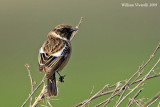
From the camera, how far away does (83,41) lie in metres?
17.0

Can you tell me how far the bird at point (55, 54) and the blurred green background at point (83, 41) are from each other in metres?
4.45

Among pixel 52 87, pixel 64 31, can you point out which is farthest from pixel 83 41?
pixel 52 87

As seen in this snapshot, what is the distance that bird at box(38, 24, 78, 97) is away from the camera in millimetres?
5544

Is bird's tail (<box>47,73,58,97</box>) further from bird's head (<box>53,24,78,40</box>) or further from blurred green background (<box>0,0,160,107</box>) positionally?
blurred green background (<box>0,0,160,107</box>)

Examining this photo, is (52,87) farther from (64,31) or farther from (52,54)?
(64,31)

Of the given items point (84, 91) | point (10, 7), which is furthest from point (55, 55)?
point (10, 7)

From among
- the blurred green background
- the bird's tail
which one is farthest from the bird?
the blurred green background

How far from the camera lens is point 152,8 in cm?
2036

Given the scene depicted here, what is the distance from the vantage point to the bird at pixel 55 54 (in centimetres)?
554

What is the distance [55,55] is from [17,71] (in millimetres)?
9843

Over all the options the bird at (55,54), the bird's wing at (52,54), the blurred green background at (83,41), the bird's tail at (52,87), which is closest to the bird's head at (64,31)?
the bird at (55,54)

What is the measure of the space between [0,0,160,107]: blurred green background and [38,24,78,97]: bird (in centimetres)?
445

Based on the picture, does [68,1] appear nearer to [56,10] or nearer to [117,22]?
[56,10]

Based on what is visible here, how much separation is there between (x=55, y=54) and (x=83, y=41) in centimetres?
1102
